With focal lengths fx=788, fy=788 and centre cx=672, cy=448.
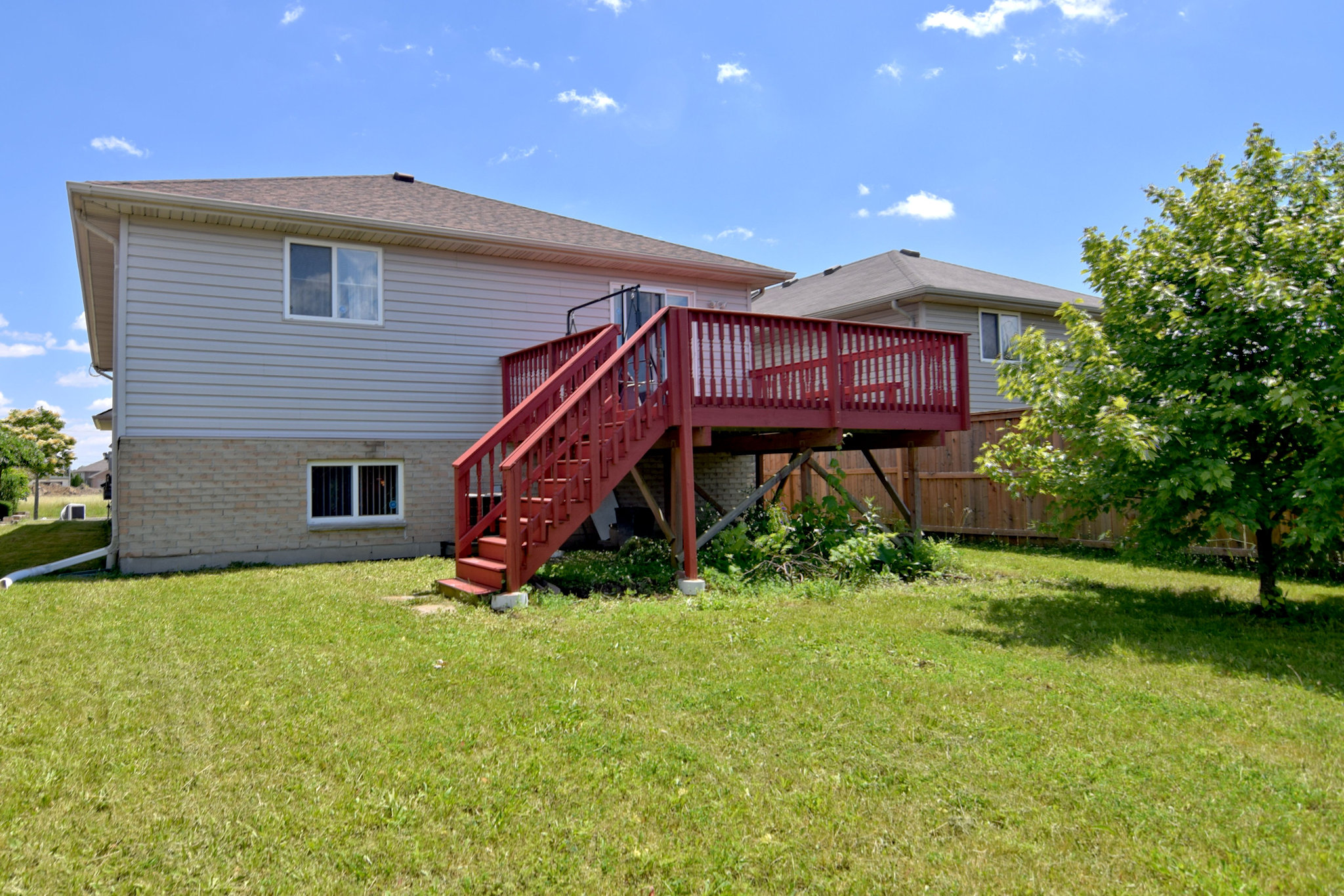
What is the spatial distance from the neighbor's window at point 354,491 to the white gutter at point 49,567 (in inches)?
93.8

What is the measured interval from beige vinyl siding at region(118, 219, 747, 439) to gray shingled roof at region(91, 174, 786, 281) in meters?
0.48

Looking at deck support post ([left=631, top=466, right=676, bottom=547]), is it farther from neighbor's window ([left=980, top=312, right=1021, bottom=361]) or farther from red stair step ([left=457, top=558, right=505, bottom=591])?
neighbor's window ([left=980, top=312, right=1021, bottom=361])

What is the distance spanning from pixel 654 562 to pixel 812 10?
24.8 ft

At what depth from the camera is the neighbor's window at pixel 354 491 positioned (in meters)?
10.7

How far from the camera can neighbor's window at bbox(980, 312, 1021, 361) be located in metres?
17.3

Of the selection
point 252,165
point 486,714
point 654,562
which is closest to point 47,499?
point 252,165

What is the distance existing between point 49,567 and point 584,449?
648 cm

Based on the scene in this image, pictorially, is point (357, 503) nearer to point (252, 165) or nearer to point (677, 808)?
point (252, 165)

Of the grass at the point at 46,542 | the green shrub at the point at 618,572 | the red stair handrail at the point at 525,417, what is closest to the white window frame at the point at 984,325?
the green shrub at the point at 618,572

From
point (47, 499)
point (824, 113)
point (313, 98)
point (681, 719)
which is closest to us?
point (681, 719)

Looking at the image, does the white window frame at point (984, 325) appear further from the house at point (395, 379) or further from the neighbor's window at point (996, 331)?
the house at point (395, 379)

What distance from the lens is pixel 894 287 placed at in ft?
55.4

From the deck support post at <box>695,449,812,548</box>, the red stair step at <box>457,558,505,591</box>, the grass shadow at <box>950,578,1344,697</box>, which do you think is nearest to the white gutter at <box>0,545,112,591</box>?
the red stair step at <box>457,558,505,591</box>

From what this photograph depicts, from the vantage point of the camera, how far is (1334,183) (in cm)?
648
